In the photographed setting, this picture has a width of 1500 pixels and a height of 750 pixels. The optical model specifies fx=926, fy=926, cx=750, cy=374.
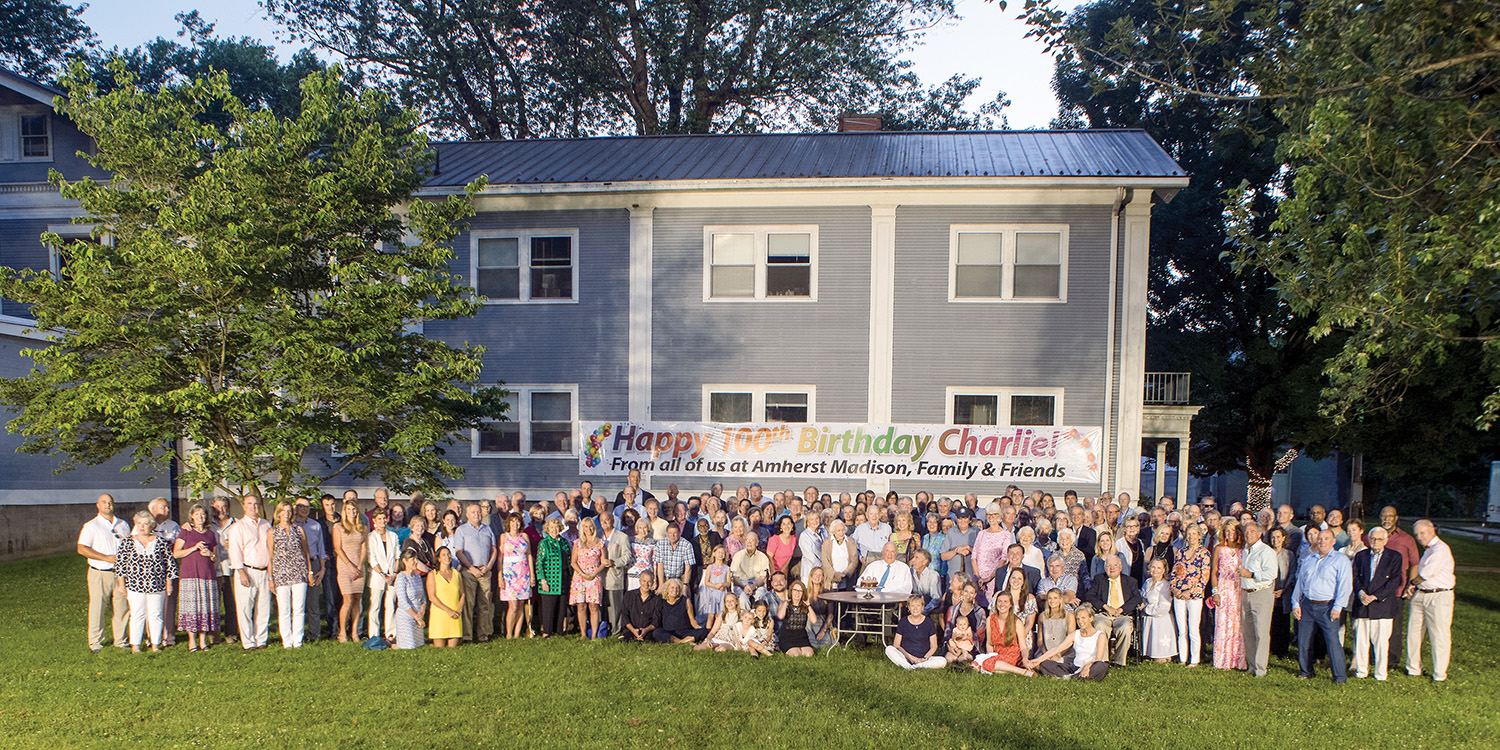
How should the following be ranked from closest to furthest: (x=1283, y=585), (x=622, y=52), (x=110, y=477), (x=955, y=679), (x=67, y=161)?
1. (x=955, y=679)
2. (x=1283, y=585)
3. (x=110, y=477)
4. (x=67, y=161)
5. (x=622, y=52)

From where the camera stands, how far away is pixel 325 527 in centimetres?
1120

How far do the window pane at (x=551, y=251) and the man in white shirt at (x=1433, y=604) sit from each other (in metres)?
14.0

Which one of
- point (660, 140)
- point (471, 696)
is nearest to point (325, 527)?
point (471, 696)

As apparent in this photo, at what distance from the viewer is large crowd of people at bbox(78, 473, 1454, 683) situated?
9.63 metres

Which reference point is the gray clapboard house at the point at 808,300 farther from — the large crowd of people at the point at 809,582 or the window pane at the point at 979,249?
the large crowd of people at the point at 809,582

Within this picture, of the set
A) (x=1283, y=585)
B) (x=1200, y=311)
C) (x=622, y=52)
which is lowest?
(x=1283, y=585)

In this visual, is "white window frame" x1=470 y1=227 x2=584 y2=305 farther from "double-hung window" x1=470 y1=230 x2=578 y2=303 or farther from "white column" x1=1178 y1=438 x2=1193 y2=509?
"white column" x1=1178 y1=438 x2=1193 y2=509

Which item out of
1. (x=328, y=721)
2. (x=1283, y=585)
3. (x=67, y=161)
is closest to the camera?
(x=328, y=721)

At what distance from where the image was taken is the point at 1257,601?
31.9 feet

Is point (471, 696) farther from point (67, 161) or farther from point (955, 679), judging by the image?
point (67, 161)

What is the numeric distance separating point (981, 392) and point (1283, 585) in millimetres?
7191

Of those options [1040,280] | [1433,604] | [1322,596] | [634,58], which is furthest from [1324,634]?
[634,58]

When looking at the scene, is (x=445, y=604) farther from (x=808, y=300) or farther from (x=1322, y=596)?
(x=1322, y=596)

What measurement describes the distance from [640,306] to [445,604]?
8327mm
